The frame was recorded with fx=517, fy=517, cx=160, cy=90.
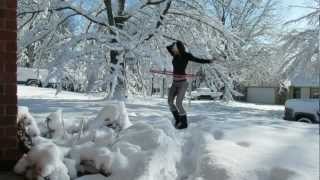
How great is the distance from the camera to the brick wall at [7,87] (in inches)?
175

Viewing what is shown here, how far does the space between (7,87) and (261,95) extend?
53.3 metres

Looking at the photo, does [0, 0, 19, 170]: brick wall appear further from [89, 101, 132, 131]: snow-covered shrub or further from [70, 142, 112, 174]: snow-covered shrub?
[89, 101, 132, 131]: snow-covered shrub

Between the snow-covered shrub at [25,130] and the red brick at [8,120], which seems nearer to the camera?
the red brick at [8,120]

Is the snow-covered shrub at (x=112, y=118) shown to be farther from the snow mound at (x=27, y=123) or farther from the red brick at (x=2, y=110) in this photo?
the red brick at (x=2, y=110)

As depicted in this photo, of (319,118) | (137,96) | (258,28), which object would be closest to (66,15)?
(137,96)

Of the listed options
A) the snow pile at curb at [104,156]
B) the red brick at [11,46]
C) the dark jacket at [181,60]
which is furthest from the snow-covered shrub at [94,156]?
the dark jacket at [181,60]

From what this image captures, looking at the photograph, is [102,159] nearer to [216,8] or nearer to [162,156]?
Result: [162,156]

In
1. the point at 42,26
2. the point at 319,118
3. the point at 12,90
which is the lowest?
the point at 319,118

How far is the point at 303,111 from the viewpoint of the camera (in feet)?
46.7

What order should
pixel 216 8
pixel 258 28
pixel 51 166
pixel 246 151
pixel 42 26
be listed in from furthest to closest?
1. pixel 258 28
2. pixel 216 8
3. pixel 42 26
4. pixel 246 151
5. pixel 51 166

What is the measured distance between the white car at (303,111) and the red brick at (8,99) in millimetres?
10413

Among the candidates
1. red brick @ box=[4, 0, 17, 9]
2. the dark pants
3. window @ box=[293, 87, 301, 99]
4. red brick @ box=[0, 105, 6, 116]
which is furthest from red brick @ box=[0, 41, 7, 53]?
window @ box=[293, 87, 301, 99]

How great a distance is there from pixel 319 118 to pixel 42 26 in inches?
401

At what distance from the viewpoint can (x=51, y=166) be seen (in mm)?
4156
